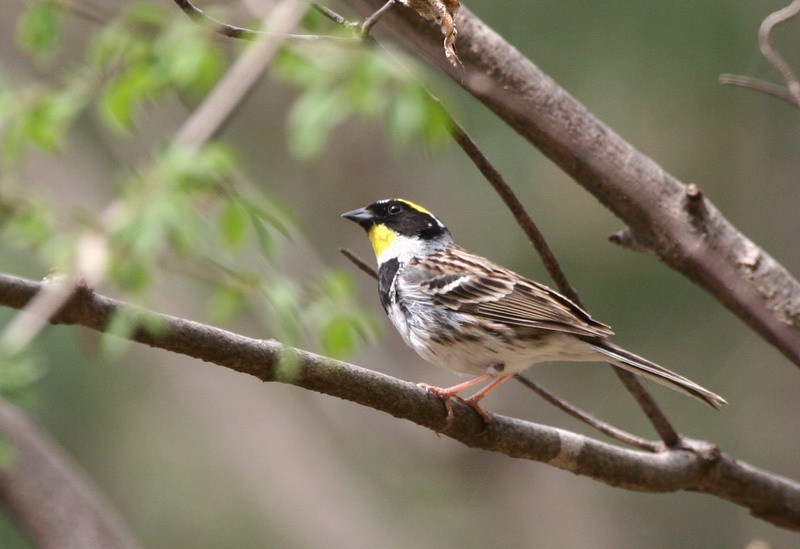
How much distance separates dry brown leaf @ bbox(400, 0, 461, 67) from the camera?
2.62m

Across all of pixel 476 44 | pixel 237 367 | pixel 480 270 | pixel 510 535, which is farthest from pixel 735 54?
pixel 237 367

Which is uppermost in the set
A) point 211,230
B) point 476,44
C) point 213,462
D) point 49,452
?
point 476,44

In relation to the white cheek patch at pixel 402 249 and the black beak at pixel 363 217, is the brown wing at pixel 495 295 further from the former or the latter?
the black beak at pixel 363 217

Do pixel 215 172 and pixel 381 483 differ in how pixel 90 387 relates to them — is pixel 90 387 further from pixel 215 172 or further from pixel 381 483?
pixel 215 172

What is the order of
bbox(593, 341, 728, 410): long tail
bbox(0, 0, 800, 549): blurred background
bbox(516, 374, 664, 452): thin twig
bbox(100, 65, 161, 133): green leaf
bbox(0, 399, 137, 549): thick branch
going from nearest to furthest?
bbox(593, 341, 728, 410): long tail < bbox(516, 374, 664, 452): thin twig < bbox(100, 65, 161, 133): green leaf < bbox(0, 399, 137, 549): thick branch < bbox(0, 0, 800, 549): blurred background

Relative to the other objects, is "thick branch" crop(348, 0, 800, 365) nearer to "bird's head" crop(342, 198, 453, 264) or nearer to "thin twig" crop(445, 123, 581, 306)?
"thin twig" crop(445, 123, 581, 306)

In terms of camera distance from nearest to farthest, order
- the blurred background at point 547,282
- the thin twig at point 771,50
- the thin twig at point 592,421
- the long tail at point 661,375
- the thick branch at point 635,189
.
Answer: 1. the long tail at point 661,375
2. the thick branch at point 635,189
3. the thin twig at point 771,50
4. the thin twig at point 592,421
5. the blurred background at point 547,282

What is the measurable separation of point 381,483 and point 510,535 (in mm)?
1358

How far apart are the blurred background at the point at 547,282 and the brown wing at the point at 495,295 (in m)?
4.40

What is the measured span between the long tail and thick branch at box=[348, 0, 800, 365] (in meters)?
0.34

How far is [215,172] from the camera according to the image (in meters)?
3.36

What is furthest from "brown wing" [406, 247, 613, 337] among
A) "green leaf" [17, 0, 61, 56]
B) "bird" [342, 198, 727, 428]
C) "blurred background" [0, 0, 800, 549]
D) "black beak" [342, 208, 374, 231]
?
"blurred background" [0, 0, 800, 549]

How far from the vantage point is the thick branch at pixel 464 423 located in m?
2.39

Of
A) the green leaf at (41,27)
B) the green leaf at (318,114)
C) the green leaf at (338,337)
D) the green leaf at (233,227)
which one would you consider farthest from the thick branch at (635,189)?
the green leaf at (41,27)
